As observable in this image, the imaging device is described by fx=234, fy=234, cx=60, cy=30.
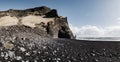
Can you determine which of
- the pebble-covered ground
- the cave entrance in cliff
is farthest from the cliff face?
the pebble-covered ground

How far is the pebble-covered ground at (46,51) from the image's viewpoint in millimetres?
15487

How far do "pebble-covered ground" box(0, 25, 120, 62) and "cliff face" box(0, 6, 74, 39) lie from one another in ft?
43.7

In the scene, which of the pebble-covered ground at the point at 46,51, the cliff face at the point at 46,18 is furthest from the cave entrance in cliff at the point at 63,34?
the pebble-covered ground at the point at 46,51

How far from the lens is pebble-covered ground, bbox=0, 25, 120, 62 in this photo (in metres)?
15.5

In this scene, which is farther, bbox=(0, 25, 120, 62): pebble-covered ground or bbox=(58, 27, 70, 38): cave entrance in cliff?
bbox=(58, 27, 70, 38): cave entrance in cliff

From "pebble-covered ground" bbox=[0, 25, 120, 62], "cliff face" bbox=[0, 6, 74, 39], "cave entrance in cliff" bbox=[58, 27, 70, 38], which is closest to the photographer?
"pebble-covered ground" bbox=[0, 25, 120, 62]

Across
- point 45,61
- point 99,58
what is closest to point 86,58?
point 99,58

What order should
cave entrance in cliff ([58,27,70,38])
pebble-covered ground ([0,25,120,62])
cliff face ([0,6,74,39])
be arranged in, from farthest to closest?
1. cave entrance in cliff ([58,27,70,38])
2. cliff face ([0,6,74,39])
3. pebble-covered ground ([0,25,120,62])

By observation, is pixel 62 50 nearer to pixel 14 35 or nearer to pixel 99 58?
pixel 99 58

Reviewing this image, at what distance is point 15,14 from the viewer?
38.2 metres

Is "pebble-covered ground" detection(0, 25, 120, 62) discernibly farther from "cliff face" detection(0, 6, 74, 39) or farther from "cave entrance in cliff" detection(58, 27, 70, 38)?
"cave entrance in cliff" detection(58, 27, 70, 38)

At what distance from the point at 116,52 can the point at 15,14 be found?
22.7m

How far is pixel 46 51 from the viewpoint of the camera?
55.5 ft

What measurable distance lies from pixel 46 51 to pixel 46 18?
19.9 metres
